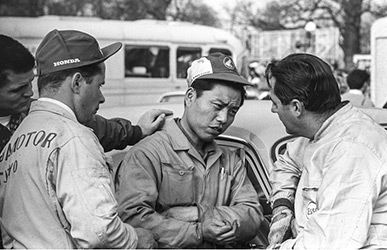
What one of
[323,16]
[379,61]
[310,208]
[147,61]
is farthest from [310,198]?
[323,16]

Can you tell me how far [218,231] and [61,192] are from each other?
0.96 metres

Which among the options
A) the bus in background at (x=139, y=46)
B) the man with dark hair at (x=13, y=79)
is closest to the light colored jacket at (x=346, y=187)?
the man with dark hair at (x=13, y=79)

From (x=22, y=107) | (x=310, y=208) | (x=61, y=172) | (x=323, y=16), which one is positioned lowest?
(x=310, y=208)

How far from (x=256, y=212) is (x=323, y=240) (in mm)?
841

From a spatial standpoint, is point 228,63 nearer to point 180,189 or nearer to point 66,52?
point 180,189

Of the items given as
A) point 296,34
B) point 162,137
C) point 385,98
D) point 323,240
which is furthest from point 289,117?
point 296,34

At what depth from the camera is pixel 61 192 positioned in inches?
101

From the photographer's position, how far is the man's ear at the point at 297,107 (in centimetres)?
293

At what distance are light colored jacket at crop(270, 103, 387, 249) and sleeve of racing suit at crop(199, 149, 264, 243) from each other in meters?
0.47

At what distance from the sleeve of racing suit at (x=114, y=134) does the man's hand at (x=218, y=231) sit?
77 centimetres

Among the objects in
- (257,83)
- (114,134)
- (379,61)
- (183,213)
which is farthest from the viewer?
(257,83)

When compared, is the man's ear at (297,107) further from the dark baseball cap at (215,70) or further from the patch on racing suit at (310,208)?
the dark baseball cap at (215,70)

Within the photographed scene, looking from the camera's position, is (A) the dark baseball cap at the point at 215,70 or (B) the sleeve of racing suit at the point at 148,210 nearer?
(B) the sleeve of racing suit at the point at 148,210

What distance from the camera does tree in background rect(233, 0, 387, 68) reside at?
32.6 metres
